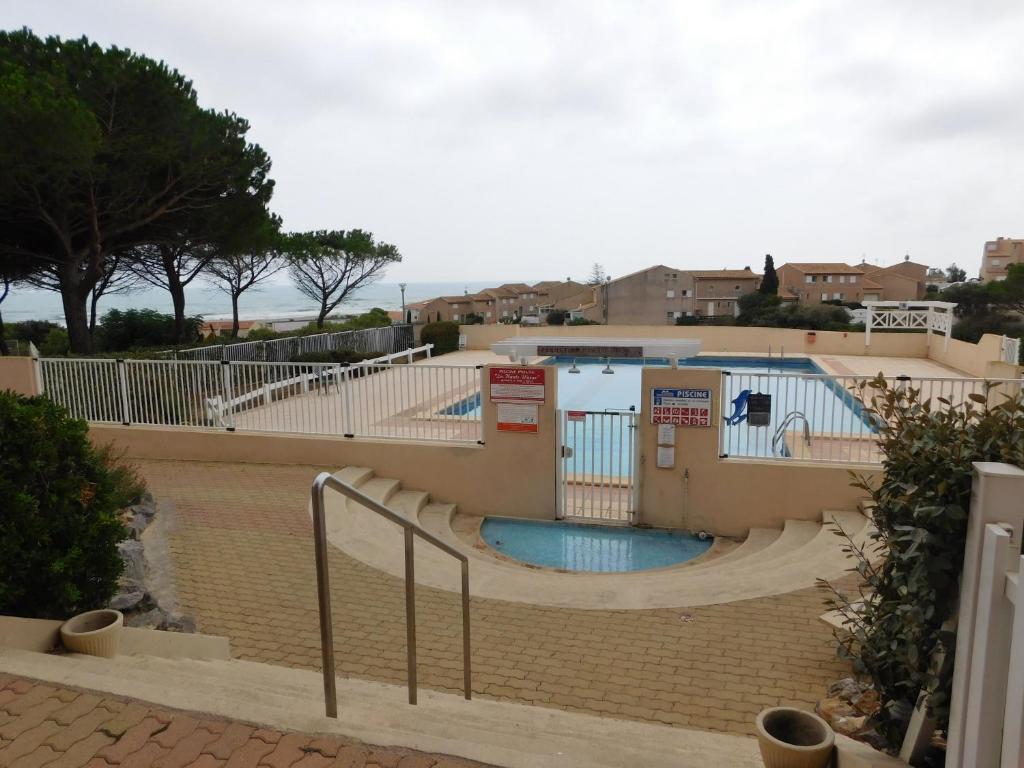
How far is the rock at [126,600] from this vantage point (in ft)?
13.8

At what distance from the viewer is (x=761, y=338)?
85.8 ft

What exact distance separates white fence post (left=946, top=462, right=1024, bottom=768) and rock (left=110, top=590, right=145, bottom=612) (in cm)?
435

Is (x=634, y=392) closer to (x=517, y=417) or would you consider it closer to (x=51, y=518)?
(x=517, y=417)

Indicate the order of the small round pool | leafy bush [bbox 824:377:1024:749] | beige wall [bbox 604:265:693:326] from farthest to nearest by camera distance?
beige wall [bbox 604:265:693:326] < the small round pool < leafy bush [bbox 824:377:1024:749]

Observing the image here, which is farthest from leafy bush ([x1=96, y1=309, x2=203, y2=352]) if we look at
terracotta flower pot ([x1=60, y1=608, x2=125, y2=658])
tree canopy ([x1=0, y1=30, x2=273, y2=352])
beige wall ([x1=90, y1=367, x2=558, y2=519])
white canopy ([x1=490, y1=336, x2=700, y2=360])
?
terracotta flower pot ([x1=60, y1=608, x2=125, y2=658])

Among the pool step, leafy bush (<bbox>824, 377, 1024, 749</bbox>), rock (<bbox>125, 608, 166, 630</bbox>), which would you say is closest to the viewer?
A: leafy bush (<bbox>824, 377, 1024, 749</bbox>)

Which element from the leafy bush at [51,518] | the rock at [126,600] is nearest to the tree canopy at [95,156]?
the rock at [126,600]

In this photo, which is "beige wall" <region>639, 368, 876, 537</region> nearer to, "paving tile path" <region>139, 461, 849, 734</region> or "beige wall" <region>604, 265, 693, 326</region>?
"paving tile path" <region>139, 461, 849, 734</region>

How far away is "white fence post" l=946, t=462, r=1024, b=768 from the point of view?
1.80 m

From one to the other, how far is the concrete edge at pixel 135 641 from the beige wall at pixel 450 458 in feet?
14.5

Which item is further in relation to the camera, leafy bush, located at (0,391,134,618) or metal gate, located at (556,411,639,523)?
metal gate, located at (556,411,639,523)

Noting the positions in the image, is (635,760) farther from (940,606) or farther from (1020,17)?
(1020,17)

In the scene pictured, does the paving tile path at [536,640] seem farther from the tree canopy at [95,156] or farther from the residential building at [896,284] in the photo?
the residential building at [896,284]

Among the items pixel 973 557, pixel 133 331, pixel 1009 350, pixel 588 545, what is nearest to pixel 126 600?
pixel 973 557
